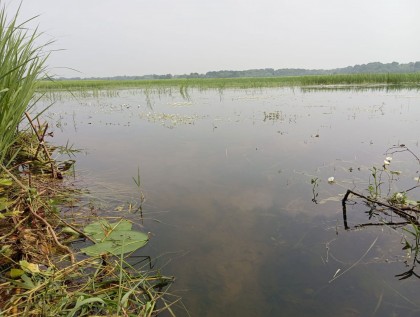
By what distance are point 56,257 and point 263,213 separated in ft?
8.56

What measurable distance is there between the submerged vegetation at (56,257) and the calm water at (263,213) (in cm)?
33

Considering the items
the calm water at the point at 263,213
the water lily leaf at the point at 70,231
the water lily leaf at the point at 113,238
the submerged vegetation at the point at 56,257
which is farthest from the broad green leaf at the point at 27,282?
the calm water at the point at 263,213

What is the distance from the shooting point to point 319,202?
4.37 meters

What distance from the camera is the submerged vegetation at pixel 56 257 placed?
2051 millimetres

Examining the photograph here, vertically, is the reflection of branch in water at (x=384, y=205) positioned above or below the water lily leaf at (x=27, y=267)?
below

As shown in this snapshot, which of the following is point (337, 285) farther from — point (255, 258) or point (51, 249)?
point (51, 249)

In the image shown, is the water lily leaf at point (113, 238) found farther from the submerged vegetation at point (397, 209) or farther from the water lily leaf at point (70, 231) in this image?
the submerged vegetation at point (397, 209)

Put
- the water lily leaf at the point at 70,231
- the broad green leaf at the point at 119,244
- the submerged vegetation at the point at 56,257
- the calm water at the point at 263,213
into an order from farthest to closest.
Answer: the water lily leaf at the point at 70,231 < the broad green leaf at the point at 119,244 < the calm water at the point at 263,213 < the submerged vegetation at the point at 56,257

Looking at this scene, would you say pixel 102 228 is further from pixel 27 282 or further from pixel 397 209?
pixel 397 209

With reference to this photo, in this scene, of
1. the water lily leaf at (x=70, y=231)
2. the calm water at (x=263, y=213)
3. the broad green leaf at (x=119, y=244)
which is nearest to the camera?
the calm water at (x=263, y=213)

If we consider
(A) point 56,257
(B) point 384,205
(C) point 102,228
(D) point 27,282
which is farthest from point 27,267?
(B) point 384,205

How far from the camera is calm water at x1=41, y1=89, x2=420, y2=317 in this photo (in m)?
2.59

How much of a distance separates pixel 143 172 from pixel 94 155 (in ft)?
7.08

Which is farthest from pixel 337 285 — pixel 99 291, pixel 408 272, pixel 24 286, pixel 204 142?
pixel 204 142
